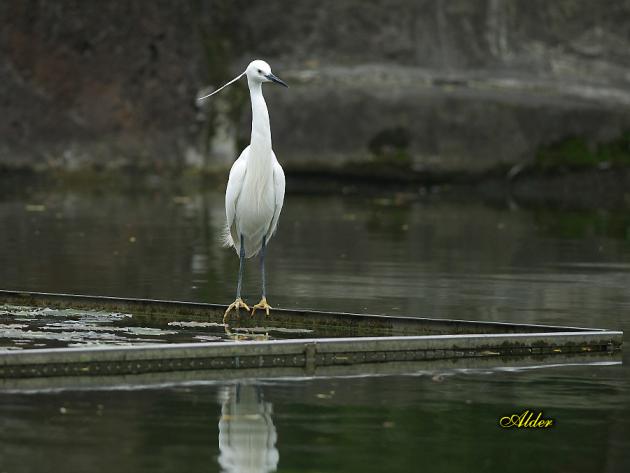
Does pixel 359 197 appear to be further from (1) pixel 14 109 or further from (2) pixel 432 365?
(2) pixel 432 365

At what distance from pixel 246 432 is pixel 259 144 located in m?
3.81

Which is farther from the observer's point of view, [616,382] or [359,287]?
[359,287]

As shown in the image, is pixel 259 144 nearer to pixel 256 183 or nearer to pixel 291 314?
pixel 256 183

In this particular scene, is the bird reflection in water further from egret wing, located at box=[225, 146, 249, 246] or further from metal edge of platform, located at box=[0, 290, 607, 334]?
egret wing, located at box=[225, 146, 249, 246]

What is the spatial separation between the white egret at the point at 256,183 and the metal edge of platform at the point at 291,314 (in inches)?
8.3

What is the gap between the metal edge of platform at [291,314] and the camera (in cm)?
928

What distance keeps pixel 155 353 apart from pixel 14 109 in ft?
73.3

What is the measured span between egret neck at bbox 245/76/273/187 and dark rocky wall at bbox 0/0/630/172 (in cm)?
1819

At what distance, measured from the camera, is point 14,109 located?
2920cm

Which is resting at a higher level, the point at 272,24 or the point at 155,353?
the point at 272,24

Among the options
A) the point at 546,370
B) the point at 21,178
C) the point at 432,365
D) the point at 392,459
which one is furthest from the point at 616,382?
the point at 21,178
